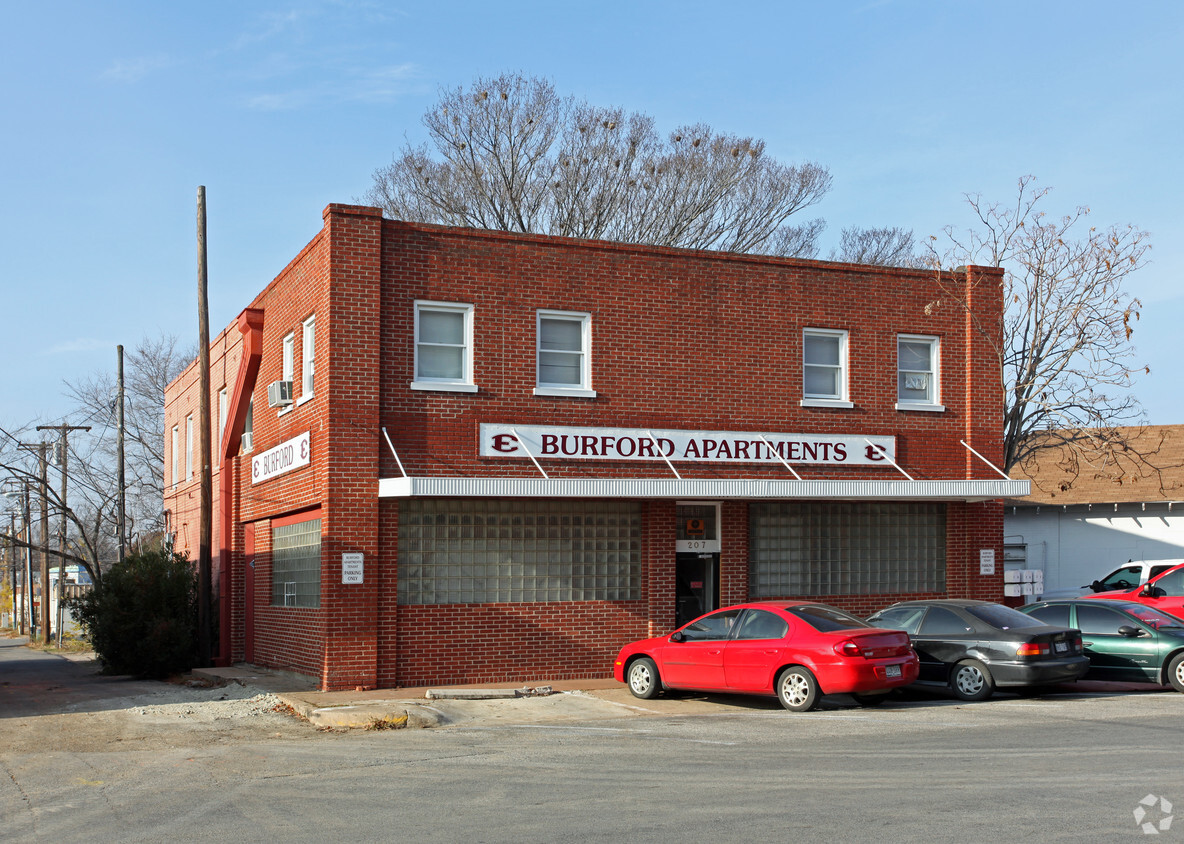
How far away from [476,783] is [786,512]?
12551 mm

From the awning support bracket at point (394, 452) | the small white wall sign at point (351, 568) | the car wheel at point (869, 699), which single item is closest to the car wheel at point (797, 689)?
the car wheel at point (869, 699)

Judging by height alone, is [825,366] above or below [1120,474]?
above

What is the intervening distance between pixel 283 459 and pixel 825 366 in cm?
1000

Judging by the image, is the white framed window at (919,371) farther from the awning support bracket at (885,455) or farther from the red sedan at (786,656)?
the red sedan at (786,656)

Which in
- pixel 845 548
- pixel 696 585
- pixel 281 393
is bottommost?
pixel 696 585

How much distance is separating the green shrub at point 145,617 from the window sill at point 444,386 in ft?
29.8

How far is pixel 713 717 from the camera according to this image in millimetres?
15367

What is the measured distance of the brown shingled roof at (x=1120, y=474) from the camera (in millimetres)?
34750

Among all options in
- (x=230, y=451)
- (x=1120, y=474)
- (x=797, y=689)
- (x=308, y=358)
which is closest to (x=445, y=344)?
(x=308, y=358)

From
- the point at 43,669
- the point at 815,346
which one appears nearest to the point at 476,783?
the point at 815,346

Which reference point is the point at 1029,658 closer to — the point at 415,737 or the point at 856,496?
the point at 856,496

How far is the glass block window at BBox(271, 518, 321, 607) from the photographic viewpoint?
20.2 meters

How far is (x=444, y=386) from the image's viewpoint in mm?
19766

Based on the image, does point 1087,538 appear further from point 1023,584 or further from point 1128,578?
point 1023,584
